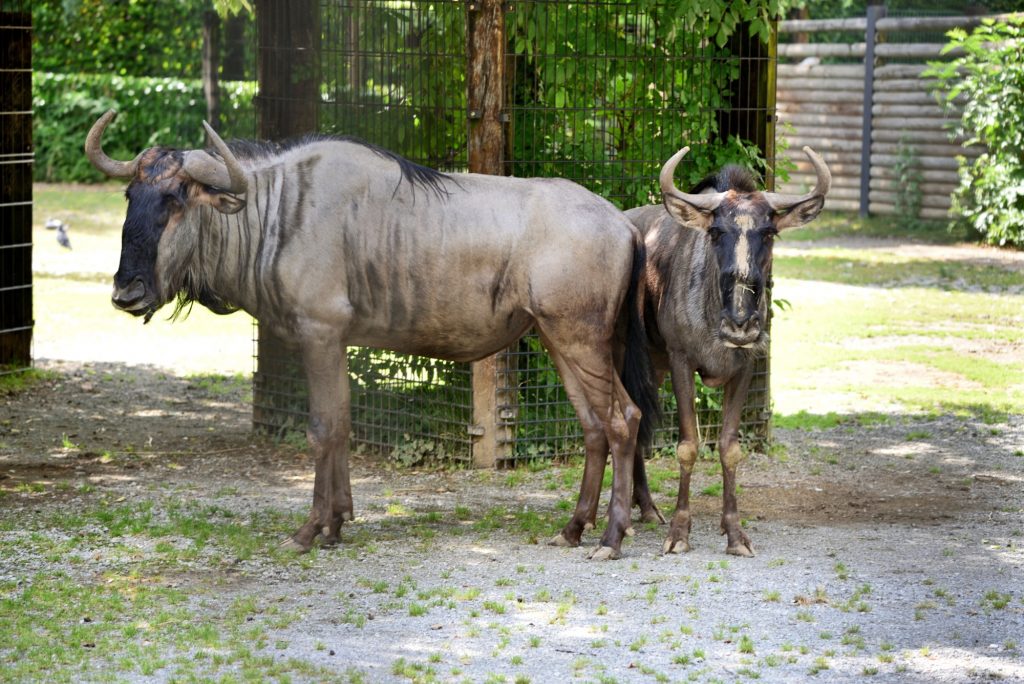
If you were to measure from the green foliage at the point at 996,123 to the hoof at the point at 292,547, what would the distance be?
14.0m

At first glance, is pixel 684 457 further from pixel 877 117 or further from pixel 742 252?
pixel 877 117

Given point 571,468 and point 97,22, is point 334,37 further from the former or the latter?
point 97,22

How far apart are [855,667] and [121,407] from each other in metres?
7.25

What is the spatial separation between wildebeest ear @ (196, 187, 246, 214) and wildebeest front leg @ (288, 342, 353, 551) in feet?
2.72

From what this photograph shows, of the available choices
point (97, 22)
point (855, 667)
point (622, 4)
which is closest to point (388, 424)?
point (622, 4)

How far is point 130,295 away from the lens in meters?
7.27

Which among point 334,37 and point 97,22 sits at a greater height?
point 97,22

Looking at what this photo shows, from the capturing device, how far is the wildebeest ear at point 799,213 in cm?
728

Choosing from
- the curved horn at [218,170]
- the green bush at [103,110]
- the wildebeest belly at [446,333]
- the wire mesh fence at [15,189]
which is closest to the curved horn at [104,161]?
the curved horn at [218,170]

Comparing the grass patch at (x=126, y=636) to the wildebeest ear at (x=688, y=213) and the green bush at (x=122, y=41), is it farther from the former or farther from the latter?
the green bush at (x=122, y=41)

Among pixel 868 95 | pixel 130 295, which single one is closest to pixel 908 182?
pixel 868 95

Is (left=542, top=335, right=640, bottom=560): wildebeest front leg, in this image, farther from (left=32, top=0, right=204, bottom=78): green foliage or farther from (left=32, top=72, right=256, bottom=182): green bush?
(left=32, top=0, right=204, bottom=78): green foliage

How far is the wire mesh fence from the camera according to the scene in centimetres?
1225

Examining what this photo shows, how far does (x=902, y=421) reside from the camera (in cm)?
1107
